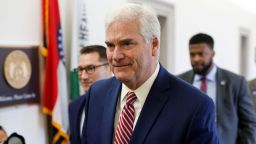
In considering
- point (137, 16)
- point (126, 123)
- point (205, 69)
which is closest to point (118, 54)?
point (137, 16)

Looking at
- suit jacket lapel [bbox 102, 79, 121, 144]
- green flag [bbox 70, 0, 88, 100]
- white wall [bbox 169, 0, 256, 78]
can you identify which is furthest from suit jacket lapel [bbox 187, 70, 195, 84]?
white wall [bbox 169, 0, 256, 78]

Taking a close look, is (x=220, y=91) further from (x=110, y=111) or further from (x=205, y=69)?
(x=110, y=111)

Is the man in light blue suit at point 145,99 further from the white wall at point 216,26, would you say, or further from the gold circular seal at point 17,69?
the white wall at point 216,26

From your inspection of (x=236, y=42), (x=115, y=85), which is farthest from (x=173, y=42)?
(x=115, y=85)

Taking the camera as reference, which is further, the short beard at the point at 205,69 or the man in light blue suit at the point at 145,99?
the short beard at the point at 205,69

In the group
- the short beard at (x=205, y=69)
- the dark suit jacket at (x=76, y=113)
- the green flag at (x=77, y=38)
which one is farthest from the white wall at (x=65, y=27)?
the short beard at (x=205, y=69)

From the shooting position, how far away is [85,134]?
159cm

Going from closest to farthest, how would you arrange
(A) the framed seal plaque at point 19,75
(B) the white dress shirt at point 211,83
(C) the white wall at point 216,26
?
(A) the framed seal plaque at point 19,75, (B) the white dress shirt at point 211,83, (C) the white wall at point 216,26

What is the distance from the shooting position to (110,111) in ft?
4.99

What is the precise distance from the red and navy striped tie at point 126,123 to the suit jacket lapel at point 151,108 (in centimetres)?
4

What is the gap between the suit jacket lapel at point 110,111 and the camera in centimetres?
147

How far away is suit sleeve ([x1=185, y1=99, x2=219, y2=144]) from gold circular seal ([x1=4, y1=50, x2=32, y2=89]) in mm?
1722

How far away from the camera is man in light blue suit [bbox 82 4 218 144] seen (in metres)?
1.34

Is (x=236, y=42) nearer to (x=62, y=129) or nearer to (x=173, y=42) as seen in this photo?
(x=173, y=42)
